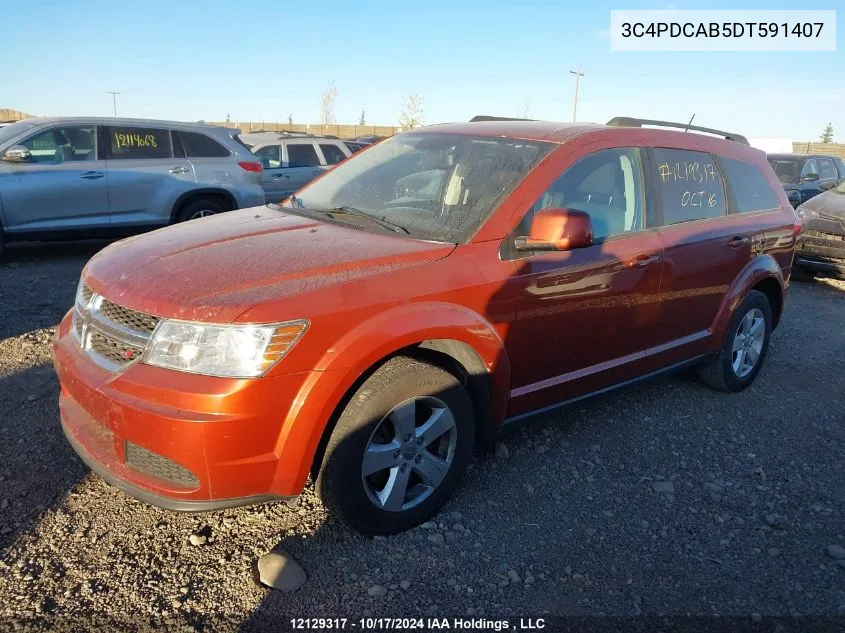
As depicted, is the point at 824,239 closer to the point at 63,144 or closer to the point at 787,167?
the point at 787,167

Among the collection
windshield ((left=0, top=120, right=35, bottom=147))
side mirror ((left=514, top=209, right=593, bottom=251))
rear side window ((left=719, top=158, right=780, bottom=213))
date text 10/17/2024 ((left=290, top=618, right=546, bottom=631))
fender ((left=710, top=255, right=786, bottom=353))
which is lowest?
date text 10/17/2024 ((left=290, top=618, right=546, bottom=631))

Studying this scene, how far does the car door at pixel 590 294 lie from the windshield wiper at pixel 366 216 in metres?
0.56

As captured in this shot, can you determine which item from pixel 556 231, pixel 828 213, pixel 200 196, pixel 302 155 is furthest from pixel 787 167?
pixel 556 231

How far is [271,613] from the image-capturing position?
96.3 inches

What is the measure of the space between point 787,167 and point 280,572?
45.6ft

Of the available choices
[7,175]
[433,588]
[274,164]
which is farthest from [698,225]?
[274,164]

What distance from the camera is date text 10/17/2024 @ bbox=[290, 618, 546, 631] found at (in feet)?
7.92

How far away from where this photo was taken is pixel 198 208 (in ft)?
27.8

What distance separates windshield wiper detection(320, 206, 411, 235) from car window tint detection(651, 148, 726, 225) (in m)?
1.61

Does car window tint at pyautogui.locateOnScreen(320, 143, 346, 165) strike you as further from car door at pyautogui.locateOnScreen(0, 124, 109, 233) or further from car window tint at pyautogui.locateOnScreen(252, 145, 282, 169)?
car door at pyautogui.locateOnScreen(0, 124, 109, 233)

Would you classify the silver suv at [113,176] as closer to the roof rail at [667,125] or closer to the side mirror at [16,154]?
the side mirror at [16,154]

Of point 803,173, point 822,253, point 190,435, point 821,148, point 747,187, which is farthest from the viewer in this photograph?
point 821,148

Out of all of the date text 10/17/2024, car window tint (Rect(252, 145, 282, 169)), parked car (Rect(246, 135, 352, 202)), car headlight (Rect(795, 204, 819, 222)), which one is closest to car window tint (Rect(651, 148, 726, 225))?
the date text 10/17/2024

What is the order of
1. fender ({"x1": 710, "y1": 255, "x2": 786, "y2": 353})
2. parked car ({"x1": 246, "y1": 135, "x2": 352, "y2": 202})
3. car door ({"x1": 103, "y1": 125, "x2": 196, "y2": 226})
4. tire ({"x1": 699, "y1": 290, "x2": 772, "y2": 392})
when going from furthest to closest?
parked car ({"x1": 246, "y1": 135, "x2": 352, "y2": 202})
car door ({"x1": 103, "y1": 125, "x2": 196, "y2": 226})
tire ({"x1": 699, "y1": 290, "x2": 772, "y2": 392})
fender ({"x1": 710, "y1": 255, "x2": 786, "y2": 353})
